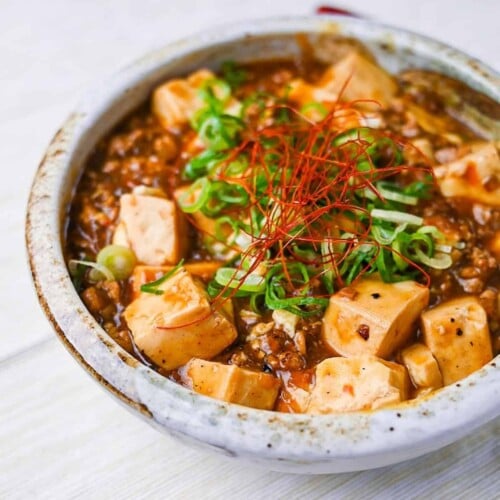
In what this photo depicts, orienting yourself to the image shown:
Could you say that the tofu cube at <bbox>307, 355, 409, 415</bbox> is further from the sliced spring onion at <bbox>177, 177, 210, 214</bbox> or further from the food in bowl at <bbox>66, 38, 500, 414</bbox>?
the sliced spring onion at <bbox>177, 177, 210, 214</bbox>

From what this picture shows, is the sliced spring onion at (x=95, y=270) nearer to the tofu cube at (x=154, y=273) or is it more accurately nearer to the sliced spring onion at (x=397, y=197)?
the tofu cube at (x=154, y=273)

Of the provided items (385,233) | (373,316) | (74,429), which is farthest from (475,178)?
(74,429)

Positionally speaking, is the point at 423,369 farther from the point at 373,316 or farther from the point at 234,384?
the point at 234,384

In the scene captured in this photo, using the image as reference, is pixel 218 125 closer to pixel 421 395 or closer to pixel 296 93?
pixel 296 93

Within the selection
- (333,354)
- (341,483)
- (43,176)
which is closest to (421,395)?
(333,354)

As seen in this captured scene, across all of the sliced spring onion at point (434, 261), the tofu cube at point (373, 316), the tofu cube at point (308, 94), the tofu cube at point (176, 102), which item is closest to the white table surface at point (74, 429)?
the tofu cube at point (373, 316)

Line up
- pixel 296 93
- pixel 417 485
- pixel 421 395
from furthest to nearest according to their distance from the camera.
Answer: pixel 296 93 → pixel 417 485 → pixel 421 395
